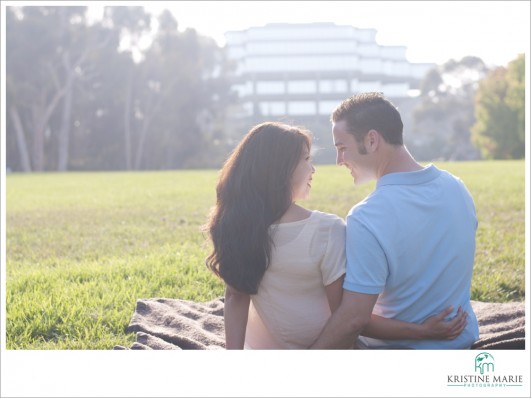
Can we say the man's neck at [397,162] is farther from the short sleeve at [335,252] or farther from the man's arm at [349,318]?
the man's arm at [349,318]

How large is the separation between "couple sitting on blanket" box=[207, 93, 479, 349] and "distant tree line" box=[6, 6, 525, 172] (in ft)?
94.6

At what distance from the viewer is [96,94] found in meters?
34.8

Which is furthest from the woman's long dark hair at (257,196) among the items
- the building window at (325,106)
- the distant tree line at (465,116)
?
the building window at (325,106)

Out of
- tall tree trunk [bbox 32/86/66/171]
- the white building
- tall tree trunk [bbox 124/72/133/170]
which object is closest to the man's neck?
tall tree trunk [bbox 32/86/66/171]

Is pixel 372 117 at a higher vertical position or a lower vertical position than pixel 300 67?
lower

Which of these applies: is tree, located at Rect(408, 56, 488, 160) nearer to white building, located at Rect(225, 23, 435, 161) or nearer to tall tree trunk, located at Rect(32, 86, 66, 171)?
white building, located at Rect(225, 23, 435, 161)

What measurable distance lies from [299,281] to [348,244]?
0.89ft

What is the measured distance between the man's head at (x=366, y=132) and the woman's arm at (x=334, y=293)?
1.54 feet

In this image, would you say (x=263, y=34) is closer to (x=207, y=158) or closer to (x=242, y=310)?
(x=207, y=158)

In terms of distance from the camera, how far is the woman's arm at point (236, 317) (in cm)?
292

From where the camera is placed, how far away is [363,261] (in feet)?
8.67

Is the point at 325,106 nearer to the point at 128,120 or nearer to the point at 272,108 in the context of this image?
the point at 272,108

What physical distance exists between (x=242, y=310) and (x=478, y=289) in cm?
238

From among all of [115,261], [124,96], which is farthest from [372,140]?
[124,96]
